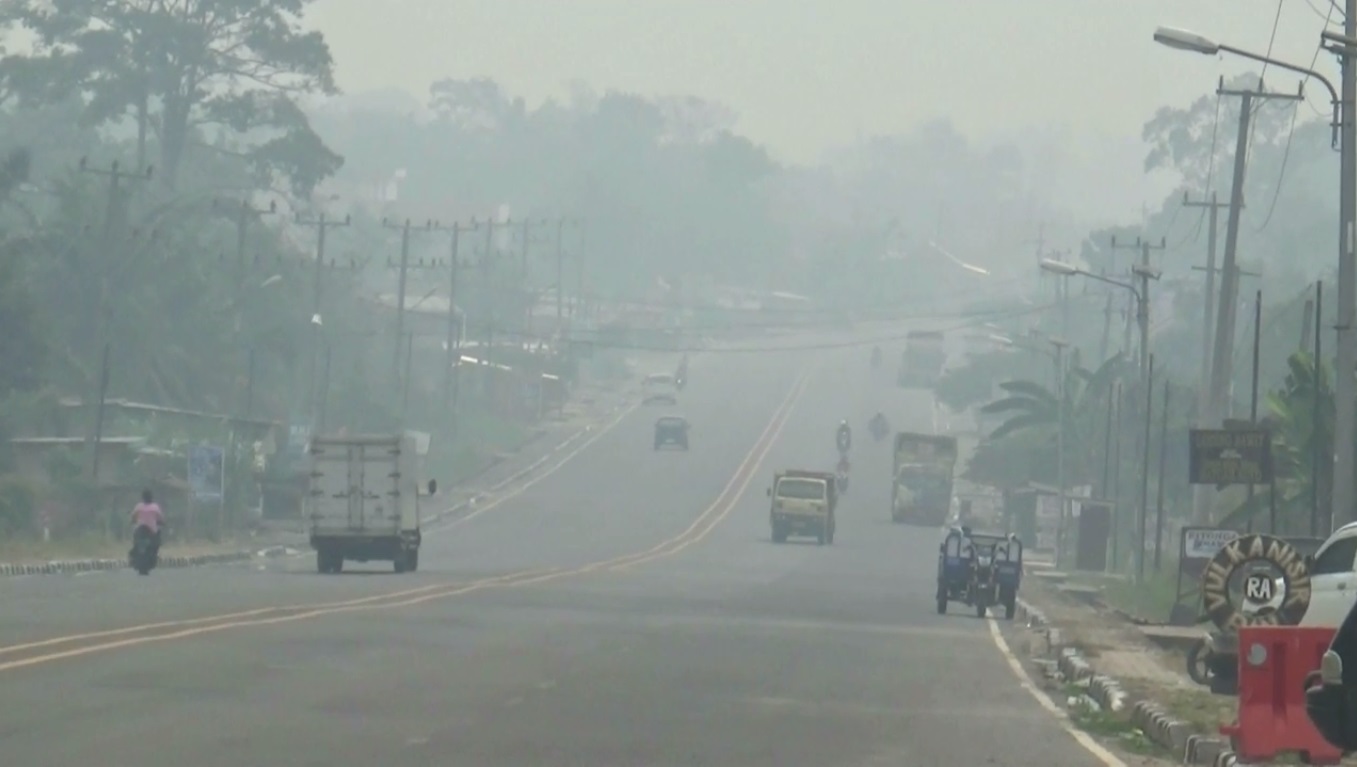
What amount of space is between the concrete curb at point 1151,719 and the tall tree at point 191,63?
6649 centimetres

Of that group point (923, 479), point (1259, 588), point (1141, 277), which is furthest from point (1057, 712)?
point (923, 479)

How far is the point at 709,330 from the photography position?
164m

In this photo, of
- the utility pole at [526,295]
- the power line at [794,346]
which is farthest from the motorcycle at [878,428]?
the power line at [794,346]

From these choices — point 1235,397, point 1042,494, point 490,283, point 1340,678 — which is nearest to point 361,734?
point 1340,678

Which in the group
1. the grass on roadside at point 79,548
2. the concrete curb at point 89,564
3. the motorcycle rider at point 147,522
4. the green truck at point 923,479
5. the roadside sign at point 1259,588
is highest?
the green truck at point 923,479

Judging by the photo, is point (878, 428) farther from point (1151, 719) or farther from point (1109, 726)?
point (1151, 719)

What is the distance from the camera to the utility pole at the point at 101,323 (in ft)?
195

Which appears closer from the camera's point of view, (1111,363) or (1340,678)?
(1340,678)

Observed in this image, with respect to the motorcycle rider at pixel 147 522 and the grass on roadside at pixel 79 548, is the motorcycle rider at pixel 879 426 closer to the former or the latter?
the grass on roadside at pixel 79 548

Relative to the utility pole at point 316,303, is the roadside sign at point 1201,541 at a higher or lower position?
lower

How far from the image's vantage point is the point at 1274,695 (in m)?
15.4

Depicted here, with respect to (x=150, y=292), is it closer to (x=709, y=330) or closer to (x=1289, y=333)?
(x=1289, y=333)

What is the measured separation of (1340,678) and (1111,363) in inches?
2802

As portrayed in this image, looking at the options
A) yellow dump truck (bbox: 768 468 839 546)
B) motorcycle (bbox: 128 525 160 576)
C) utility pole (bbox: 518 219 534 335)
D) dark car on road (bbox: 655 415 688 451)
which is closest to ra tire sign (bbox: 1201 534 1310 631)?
motorcycle (bbox: 128 525 160 576)
